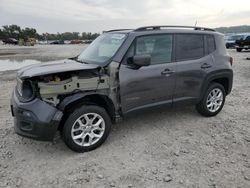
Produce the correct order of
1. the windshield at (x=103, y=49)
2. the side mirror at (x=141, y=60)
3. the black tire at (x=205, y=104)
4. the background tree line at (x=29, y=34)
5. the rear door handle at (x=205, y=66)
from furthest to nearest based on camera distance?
the background tree line at (x=29, y=34) < the black tire at (x=205, y=104) < the rear door handle at (x=205, y=66) < the windshield at (x=103, y=49) < the side mirror at (x=141, y=60)

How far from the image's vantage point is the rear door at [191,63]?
190 inches

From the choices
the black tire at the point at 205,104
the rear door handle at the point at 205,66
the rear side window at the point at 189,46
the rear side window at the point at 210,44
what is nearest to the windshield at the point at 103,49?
the rear side window at the point at 189,46

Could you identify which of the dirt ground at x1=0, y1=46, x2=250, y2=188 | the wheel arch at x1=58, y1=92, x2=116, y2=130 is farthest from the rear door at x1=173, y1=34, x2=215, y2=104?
the wheel arch at x1=58, y1=92, x2=116, y2=130

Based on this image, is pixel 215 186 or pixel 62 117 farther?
pixel 62 117

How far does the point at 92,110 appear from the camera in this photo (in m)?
3.94

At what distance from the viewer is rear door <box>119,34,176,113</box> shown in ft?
13.8

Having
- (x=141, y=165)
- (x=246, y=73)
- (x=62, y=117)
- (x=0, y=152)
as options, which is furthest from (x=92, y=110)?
(x=246, y=73)

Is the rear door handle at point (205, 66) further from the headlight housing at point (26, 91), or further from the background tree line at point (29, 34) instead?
the background tree line at point (29, 34)

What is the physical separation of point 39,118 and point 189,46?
3.09 m

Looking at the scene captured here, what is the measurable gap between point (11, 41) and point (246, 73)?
6355cm

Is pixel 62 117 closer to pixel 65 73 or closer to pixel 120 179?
pixel 65 73

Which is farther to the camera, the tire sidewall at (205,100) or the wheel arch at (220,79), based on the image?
the tire sidewall at (205,100)

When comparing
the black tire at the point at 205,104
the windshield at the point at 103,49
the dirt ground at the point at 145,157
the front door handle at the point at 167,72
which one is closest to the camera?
the dirt ground at the point at 145,157

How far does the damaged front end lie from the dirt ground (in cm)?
47
